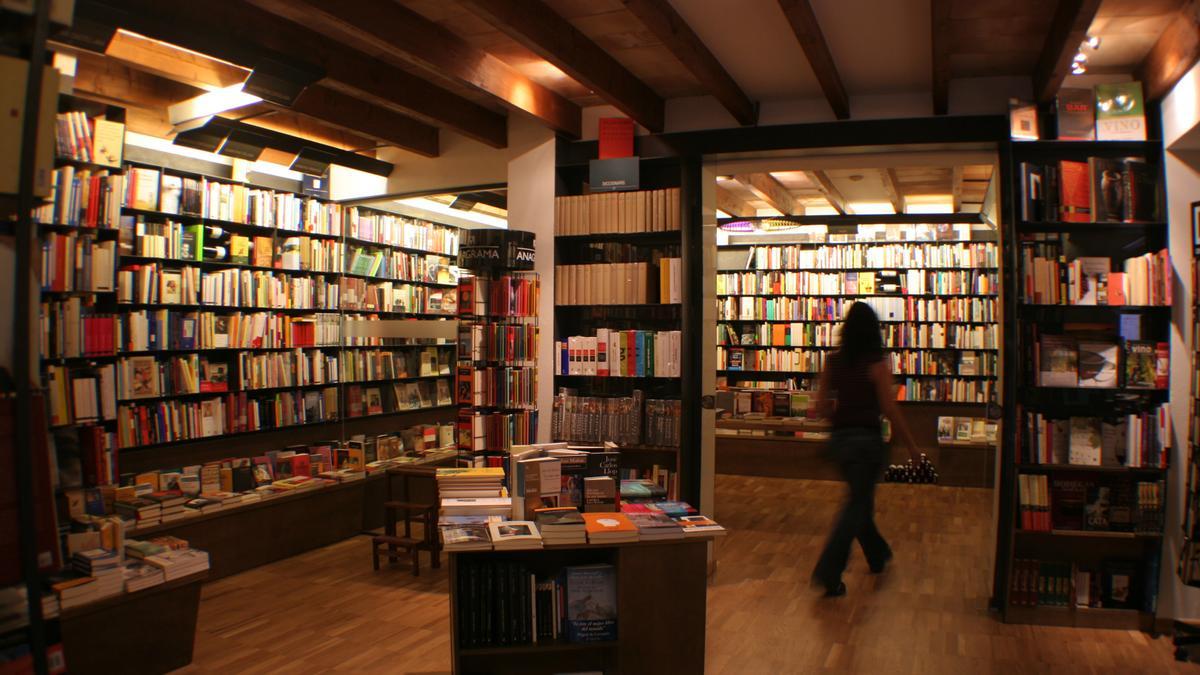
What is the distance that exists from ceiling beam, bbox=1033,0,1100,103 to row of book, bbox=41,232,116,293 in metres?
4.58

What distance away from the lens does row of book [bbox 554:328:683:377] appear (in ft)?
16.7

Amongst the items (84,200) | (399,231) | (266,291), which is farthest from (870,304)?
(84,200)

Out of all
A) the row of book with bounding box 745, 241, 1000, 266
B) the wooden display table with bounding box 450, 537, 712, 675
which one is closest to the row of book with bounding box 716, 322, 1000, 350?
the row of book with bounding box 745, 241, 1000, 266

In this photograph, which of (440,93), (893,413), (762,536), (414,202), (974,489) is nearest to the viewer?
(893,413)

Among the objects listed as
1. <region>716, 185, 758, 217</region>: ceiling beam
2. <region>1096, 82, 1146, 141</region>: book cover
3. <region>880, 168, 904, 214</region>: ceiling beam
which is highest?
<region>716, 185, 758, 217</region>: ceiling beam

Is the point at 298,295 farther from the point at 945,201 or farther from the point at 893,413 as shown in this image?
the point at 945,201

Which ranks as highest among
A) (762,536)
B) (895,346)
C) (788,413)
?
(895,346)

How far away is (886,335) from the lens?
9148 mm

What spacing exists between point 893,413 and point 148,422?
4772mm

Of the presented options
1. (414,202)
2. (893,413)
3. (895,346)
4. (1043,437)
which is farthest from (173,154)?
(895,346)

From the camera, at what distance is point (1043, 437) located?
14.2 ft

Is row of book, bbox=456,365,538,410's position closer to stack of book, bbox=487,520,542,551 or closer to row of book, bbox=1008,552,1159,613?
stack of book, bbox=487,520,542,551

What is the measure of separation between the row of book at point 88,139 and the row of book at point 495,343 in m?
2.14

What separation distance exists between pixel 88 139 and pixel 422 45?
5.74 feet
